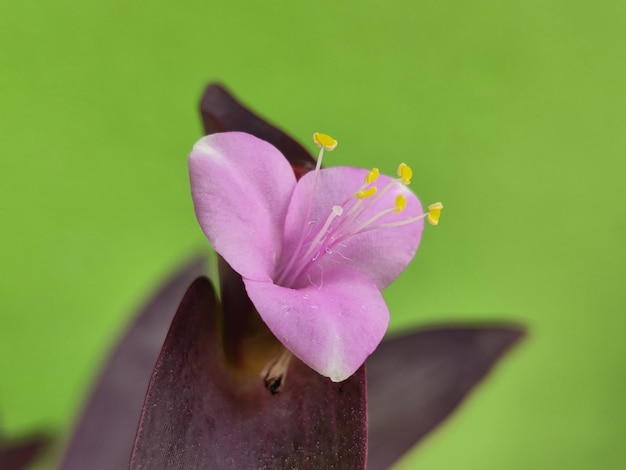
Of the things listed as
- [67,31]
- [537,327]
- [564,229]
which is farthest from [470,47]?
[67,31]

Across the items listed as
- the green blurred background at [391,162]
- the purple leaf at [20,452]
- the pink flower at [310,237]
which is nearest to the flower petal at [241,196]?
the pink flower at [310,237]

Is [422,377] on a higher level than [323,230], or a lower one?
lower

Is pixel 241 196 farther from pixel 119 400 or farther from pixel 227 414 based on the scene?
pixel 119 400

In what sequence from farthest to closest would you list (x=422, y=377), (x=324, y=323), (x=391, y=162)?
(x=391, y=162) → (x=422, y=377) → (x=324, y=323)

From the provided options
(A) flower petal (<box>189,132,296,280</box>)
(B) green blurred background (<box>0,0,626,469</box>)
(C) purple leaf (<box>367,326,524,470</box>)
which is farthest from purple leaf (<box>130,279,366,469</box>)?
(B) green blurred background (<box>0,0,626,469</box>)

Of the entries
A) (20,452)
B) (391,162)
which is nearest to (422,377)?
(20,452)

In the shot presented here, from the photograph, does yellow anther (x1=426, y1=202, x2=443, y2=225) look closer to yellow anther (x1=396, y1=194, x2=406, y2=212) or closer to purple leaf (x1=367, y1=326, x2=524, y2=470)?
yellow anther (x1=396, y1=194, x2=406, y2=212)
